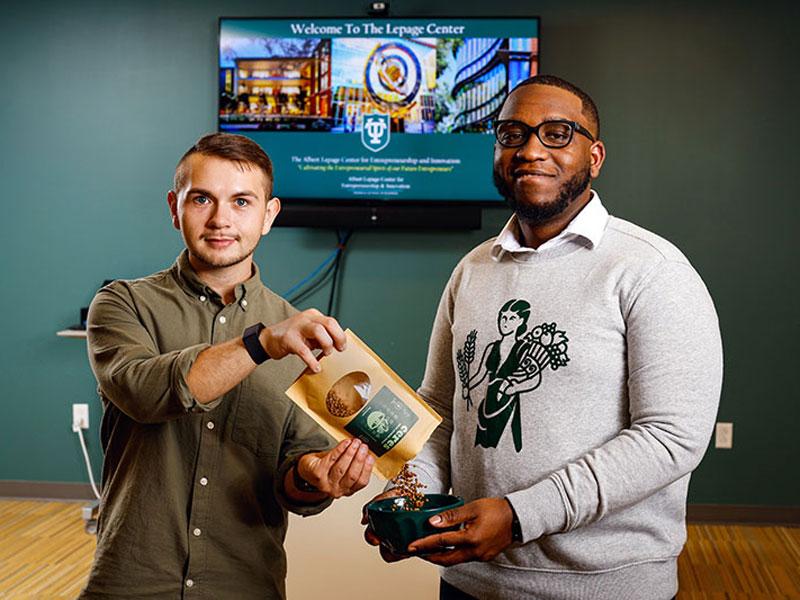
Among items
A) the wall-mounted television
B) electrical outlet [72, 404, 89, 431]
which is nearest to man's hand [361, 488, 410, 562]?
the wall-mounted television

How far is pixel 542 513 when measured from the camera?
1.30 m

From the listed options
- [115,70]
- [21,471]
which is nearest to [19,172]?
[115,70]

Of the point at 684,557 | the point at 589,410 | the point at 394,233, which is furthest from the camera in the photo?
the point at 394,233

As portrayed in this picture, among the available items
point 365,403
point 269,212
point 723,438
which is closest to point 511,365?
point 365,403

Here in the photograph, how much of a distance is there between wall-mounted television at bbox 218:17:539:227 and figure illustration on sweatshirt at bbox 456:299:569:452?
105 inches

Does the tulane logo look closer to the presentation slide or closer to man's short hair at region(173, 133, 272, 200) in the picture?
the presentation slide

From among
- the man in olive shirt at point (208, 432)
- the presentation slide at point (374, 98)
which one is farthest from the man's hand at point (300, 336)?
the presentation slide at point (374, 98)

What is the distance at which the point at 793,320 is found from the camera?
4.15 meters

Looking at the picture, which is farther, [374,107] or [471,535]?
[374,107]

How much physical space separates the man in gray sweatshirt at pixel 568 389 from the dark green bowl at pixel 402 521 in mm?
15

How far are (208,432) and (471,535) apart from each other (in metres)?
0.45

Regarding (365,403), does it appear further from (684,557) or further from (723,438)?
(723,438)

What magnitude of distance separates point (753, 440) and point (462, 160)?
1850 millimetres

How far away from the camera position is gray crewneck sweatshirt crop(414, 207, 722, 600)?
1.31 metres
